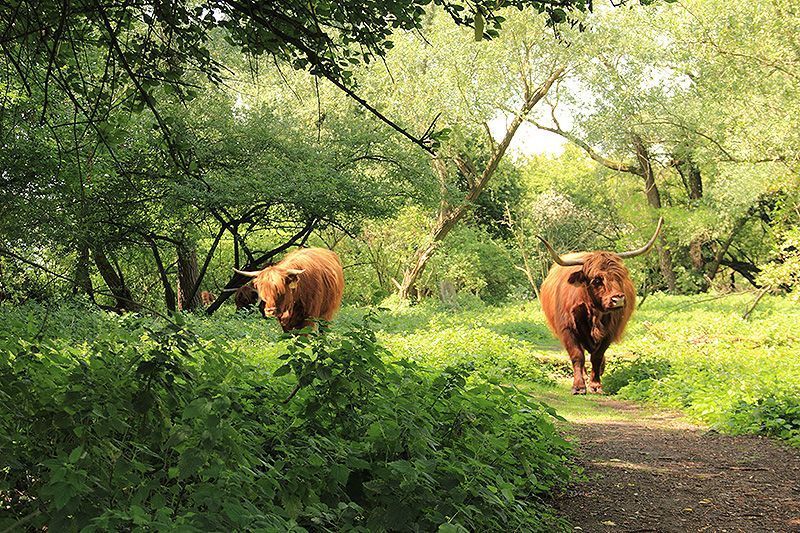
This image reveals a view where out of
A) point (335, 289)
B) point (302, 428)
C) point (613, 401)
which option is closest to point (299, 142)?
point (335, 289)

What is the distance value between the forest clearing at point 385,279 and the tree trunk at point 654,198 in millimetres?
169

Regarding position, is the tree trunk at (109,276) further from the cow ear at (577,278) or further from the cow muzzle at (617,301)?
the cow muzzle at (617,301)

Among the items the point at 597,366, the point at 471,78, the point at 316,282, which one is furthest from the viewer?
the point at 471,78

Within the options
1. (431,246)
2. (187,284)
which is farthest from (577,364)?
(431,246)

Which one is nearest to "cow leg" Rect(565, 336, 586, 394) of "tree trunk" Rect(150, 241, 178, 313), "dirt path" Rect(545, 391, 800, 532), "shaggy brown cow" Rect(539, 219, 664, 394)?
"shaggy brown cow" Rect(539, 219, 664, 394)

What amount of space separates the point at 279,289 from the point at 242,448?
10112 millimetres

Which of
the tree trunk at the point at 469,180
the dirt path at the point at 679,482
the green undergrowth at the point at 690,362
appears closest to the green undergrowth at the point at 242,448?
the dirt path at the point at 679,482

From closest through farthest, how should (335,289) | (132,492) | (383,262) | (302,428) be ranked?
(132,492) → (302,428) → (335,289) → (383,262)

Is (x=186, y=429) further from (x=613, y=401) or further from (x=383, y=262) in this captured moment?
(x=383, y=262)

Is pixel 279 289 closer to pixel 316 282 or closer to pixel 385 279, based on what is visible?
pixel 316 282

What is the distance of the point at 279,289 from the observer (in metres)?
13.4

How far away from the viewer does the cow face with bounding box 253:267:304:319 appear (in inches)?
525

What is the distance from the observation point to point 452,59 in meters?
24.5

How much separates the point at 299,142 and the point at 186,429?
51.0 feet
